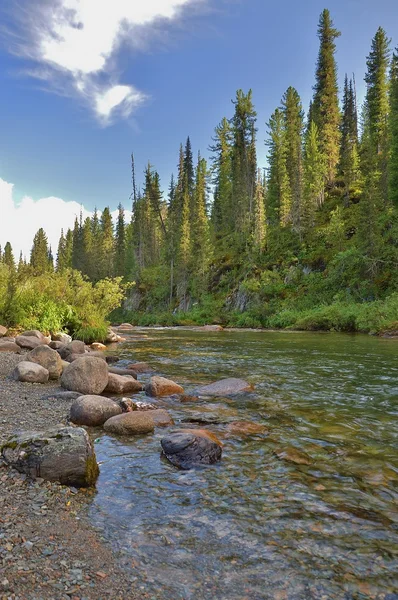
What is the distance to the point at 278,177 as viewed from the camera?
162 feet

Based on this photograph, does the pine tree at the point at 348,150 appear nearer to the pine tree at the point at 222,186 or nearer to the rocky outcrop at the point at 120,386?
the pine tree at the point at 222,186

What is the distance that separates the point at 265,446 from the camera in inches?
215

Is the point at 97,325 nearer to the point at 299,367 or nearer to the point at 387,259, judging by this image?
the point at 299,367

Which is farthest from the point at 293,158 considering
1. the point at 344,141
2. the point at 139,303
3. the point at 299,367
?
the point at 299,367

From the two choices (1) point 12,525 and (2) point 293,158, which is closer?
(1) point 12,525

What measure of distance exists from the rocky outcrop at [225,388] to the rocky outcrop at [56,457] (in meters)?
4.43

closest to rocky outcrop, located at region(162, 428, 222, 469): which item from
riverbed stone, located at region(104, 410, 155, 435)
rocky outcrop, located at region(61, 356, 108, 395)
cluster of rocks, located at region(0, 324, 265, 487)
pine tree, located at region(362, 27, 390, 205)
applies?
cluster of rocks, located at region(0, 324, 265, 487)

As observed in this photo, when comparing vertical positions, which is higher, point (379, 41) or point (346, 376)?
point (379, 41)

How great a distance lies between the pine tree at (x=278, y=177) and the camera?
46.8 m

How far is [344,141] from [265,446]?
52.8m

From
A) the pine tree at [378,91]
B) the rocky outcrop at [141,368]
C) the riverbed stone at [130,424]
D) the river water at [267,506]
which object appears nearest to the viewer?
the river water at [267,506]

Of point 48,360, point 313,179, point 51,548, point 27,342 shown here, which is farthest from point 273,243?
point 51,548

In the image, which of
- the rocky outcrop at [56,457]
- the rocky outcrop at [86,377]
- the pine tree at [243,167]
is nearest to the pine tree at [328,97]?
the pine tree at [243,167]

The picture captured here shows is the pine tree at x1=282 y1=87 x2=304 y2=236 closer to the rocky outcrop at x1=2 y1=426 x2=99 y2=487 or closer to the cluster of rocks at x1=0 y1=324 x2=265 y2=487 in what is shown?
the cluster of rocks at x1=0 y1=324 x2=265 y2=487
